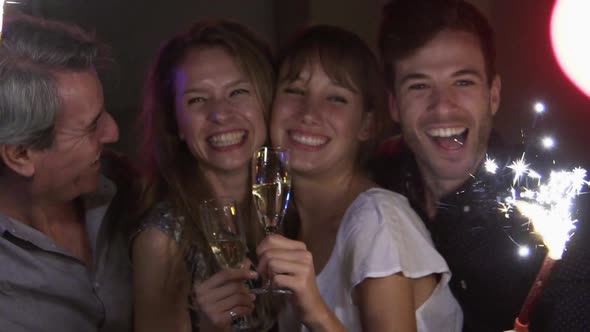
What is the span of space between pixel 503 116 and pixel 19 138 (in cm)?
189

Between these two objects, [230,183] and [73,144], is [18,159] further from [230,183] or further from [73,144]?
[230,183]

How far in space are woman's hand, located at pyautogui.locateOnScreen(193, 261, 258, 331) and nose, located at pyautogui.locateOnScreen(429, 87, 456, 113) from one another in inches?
28.8

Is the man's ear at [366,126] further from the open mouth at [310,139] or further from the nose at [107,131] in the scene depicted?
the nose at [107,131]

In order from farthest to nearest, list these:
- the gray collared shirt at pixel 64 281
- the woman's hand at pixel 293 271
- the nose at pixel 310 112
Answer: the nose at pixel 310 112 < the gray collared shirt at pixel 64 281 < the woman's hand at pixel 293 271

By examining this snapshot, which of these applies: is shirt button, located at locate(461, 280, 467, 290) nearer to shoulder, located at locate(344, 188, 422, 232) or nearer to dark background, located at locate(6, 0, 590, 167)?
shoulder, located at locate(344, 188, 422, 232)

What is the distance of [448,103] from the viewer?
1814mm

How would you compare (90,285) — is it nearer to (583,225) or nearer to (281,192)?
(281,192)

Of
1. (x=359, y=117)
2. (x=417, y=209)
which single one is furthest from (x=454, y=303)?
(x=359, y=117)

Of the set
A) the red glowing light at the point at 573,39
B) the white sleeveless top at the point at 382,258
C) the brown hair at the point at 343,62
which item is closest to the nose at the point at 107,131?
the brown hair at the point at 343,62

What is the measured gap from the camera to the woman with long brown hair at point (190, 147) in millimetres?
1889

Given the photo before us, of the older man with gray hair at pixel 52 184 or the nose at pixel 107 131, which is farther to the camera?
the nose at pixel 107 131

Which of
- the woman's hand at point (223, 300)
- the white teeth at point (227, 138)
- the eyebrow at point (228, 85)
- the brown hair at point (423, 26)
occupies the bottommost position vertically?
the woman's hand at point (223, 300)

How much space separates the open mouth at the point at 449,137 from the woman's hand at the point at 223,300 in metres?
0.69

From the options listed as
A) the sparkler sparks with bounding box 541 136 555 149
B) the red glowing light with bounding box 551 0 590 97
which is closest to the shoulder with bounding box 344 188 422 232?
the sparkler sparks with bounding box 541 136 555 149
